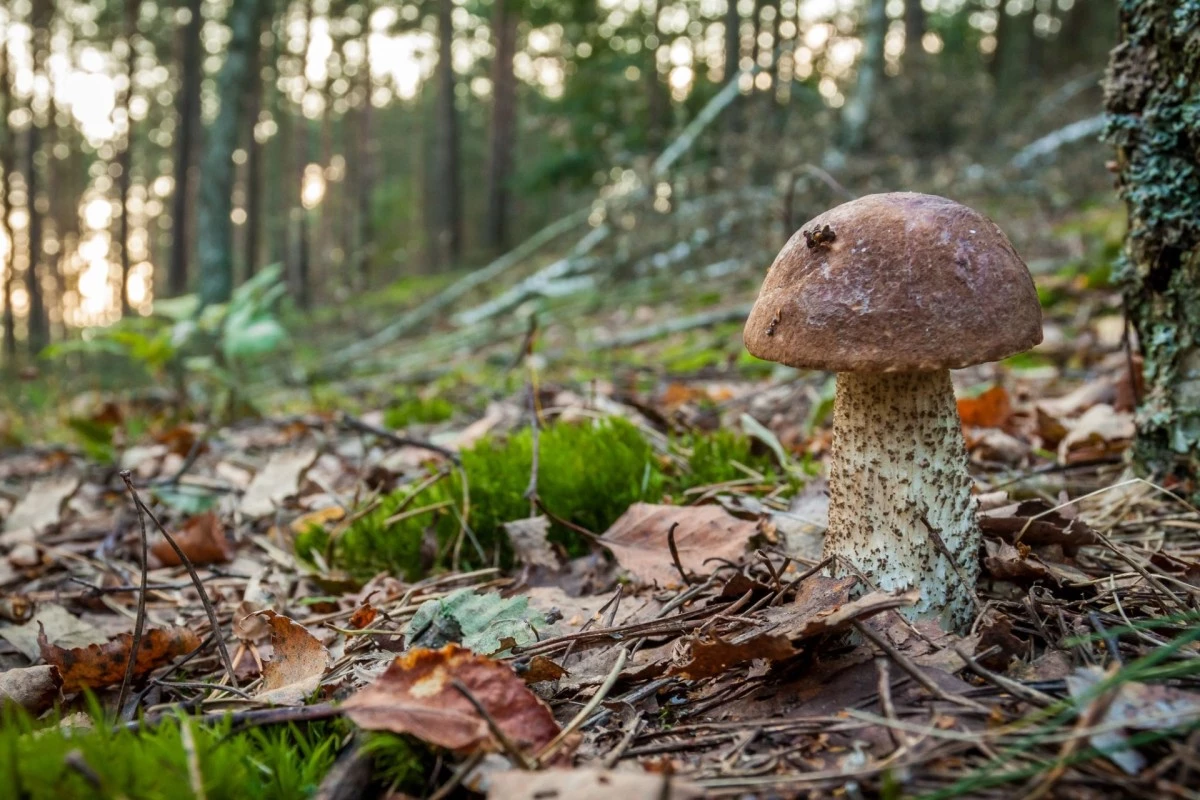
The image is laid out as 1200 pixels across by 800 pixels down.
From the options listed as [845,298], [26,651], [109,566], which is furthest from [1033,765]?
[109,566]

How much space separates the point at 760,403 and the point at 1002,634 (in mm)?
2576

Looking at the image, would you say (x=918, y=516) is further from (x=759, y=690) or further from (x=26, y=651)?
(x=26, y=651)

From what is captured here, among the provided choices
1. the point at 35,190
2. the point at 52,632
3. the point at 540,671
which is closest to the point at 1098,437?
the point at 540,671

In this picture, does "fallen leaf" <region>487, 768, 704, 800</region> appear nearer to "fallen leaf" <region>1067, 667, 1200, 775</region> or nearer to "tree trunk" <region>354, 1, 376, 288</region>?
"fallen leaf" <region>1067, 667, 1200, 775</region>

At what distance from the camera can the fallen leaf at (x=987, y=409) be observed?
3235 mm

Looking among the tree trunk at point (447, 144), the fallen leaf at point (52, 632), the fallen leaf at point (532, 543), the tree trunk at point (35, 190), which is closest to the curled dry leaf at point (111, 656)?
the fallen leaf at point (52, 632)

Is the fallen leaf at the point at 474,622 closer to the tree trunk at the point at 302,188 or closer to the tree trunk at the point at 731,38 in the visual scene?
the tree trunk at the point at 731,38

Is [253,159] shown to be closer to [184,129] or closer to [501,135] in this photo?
[501,135]

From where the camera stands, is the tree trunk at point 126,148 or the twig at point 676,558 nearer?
the twig at point 676,558

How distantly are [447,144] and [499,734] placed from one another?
19658 mm

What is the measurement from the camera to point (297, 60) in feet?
78.4

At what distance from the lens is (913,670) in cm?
148

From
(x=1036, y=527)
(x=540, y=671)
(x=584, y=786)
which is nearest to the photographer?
(x=584, y=786)

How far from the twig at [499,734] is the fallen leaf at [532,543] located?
1.09m
